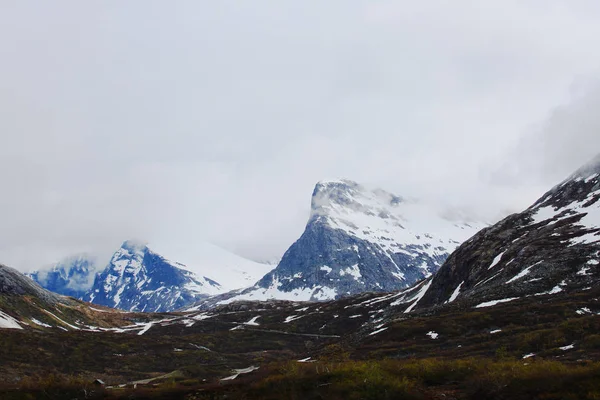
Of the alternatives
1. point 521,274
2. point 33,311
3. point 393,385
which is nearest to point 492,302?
point 521,274

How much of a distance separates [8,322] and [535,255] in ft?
459

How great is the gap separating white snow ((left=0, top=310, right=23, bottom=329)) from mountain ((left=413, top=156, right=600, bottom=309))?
11379 centimetres

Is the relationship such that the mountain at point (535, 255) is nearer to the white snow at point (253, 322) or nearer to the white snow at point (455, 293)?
the white snow at point (455, 293)

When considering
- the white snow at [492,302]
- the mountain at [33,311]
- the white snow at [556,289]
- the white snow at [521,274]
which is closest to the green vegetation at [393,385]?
the white snow at [492,302]

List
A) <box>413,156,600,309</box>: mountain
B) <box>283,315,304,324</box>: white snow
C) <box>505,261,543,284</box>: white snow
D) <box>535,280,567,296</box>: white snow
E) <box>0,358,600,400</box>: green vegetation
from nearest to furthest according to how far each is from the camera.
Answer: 1. <box>0,358,600,400</box>: green vegetation
2. <box>535,280,567,296</box>: white snow
3. <box>413,156,600,309</box>: mountain
4. <box>505,261,543,284</box>: white snow
5. <box>283,315,304,324</box>: white snow

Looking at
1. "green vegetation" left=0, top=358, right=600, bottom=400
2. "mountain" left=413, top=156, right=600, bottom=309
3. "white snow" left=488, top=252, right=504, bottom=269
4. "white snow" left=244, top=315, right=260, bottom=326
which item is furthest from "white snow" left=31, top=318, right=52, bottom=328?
"green vegetation" left=0, top=358, right=600, bottom=400

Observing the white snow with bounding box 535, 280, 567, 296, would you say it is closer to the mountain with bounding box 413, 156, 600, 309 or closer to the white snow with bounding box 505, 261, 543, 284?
the mountain with bounding box 413, 156, 600, 309

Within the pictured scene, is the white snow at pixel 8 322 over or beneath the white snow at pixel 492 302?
over

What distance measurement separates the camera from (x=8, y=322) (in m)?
135

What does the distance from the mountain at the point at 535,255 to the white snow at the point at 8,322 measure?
114 m

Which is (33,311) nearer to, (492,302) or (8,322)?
(8,322)

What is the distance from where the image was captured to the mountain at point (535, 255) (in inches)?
3393

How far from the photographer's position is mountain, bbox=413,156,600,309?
283ft

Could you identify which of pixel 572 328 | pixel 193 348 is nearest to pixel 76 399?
pixel 572 328
